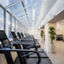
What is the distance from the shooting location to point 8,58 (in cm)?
242

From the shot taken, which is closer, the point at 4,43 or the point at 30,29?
the point at 4,43

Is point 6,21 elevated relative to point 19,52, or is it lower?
elevated

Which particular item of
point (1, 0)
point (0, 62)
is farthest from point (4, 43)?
point (1, 0)

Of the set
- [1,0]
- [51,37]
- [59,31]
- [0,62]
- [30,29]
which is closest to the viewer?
[0,62]

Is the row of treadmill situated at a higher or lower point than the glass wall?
lower

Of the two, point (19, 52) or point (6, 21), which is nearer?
point (19, 52)

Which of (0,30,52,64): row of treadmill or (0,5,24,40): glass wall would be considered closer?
(0,30,52,64): row of treadmill

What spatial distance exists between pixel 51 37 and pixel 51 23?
1104mm

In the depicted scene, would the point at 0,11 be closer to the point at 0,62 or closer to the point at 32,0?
the point at 0,62

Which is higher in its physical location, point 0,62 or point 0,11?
point 0,11

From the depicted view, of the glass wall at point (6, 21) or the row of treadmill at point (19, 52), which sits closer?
the row of treadmill at point (19, 52)

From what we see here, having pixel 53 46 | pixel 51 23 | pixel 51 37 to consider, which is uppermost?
pixel 51 23

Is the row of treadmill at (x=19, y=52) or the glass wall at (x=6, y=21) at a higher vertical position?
the glass wall at (x=6, y=21)

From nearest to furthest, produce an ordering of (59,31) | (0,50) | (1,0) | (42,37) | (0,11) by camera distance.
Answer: (0,50)
(1,0)
(0,11)
(42,37)
(59,31)
